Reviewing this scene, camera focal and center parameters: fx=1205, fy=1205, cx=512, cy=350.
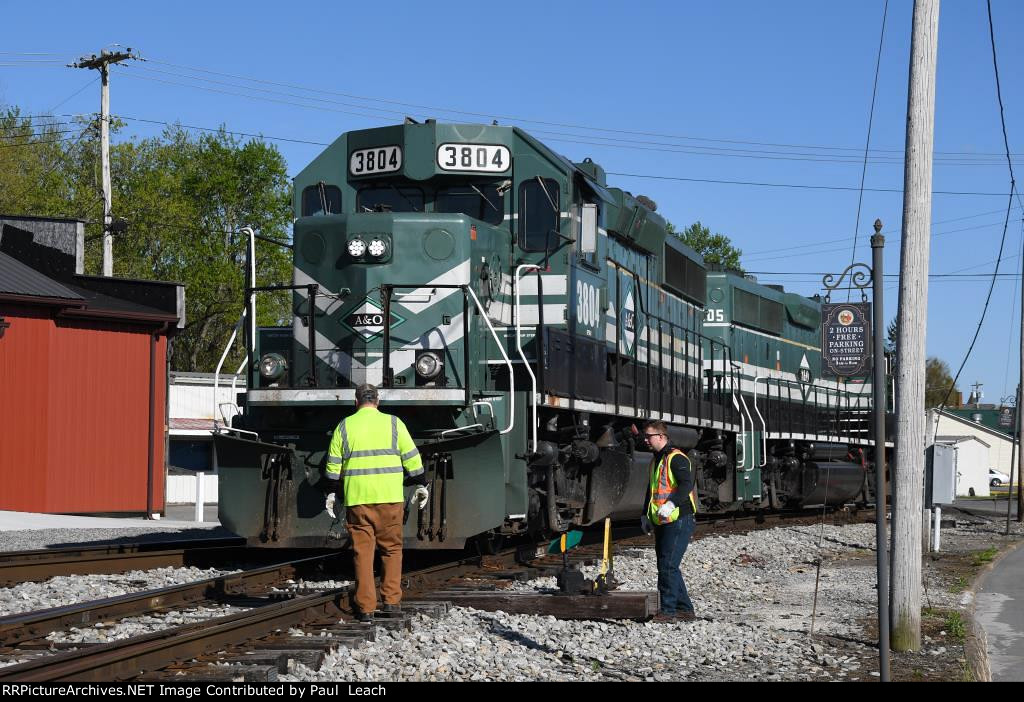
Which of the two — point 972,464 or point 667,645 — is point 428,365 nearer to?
point 667,645

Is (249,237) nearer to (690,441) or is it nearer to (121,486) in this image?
(690,441)

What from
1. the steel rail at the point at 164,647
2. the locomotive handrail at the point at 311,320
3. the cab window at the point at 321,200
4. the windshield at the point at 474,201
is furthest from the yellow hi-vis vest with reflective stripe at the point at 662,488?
the cab window at the point at 321,200

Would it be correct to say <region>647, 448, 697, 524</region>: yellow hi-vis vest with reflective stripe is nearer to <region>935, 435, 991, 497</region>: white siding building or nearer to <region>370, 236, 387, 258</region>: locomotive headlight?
<region>370, 236, 387, 258</region>: locomotive headlight

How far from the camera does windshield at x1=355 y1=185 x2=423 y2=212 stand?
1162cm

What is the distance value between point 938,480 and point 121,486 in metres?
16.4

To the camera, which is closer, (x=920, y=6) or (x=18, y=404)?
(x=920, y=6)

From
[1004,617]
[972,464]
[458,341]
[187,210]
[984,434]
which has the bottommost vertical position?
[972,464]

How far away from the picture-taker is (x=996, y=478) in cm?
7975

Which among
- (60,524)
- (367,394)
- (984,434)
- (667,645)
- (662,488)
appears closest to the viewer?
(667,645)

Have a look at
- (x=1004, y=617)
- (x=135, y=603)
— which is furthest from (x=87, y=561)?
(x=1004, y=617)

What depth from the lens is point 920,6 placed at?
889 centimetres

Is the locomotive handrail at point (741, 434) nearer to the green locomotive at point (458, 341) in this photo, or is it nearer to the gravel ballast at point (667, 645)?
the green locomotive at point (458, 341)

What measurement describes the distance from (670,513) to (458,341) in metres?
2.52
